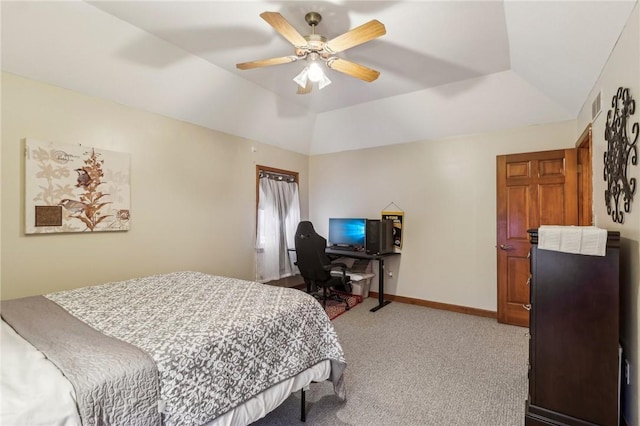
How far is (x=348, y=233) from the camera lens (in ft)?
16.2

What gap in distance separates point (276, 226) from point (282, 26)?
317cm

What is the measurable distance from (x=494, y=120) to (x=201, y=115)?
Answer: 3538mm

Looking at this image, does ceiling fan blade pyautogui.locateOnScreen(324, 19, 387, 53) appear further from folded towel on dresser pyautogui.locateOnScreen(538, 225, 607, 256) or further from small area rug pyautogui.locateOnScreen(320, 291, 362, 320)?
small area rug pyautogui.locateOnScreen(320, 291, 362, 320)

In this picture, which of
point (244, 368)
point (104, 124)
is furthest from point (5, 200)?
point (244, 368)

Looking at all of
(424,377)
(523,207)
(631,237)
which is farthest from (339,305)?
(631,237)

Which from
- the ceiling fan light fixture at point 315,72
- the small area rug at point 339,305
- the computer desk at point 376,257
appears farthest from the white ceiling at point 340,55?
the small area rug at point 339,305

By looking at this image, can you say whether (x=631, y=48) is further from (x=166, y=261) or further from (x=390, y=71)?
(x=166, y=261)

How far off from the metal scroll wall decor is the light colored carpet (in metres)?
1.49

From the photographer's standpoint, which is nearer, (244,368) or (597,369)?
(244,368)

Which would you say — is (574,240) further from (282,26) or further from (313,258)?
(313,258)

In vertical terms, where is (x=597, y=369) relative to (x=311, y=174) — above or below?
below

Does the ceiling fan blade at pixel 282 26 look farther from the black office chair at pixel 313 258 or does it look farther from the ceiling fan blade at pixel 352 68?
the black office chair at pixel 313 258

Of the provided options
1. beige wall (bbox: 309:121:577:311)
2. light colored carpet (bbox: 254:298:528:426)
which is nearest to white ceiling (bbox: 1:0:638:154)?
beige wall (bbox: 309:121:577:311)

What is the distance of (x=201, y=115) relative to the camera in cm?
369
